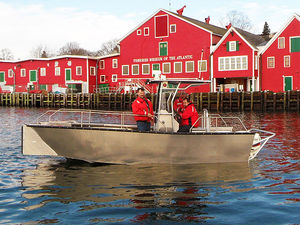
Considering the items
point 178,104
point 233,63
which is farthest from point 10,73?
point 178,104

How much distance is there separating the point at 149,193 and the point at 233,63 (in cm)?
3781

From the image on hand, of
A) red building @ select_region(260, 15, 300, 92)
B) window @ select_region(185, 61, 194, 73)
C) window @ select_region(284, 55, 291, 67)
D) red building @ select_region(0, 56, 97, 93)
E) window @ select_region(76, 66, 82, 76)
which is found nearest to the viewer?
red building @ select_region(260, 15, 300, 92)

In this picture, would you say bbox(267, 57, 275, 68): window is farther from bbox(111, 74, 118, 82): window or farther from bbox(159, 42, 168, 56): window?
bbox(111, 74, 118, 82): window

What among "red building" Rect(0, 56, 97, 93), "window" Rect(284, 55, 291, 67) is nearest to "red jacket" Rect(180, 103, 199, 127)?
"window" Rect(284, 55, 291, 67)

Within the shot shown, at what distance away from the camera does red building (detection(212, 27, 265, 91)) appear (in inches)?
1702

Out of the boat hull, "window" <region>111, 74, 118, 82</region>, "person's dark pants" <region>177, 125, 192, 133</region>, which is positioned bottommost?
the boat hull

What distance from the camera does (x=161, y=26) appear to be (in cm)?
4709

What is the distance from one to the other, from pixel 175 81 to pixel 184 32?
36.2m

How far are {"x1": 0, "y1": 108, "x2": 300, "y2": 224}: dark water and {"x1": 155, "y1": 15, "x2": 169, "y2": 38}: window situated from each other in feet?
120

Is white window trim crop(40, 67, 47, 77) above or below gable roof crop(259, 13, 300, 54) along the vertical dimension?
below

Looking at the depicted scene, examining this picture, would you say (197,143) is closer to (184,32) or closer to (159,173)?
(159,173)

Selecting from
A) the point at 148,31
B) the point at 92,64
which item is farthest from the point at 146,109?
the point at 92,64

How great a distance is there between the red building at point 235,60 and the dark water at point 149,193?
106 feet

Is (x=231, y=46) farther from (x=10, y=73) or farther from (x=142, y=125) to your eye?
(x=10, y=73)
